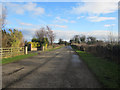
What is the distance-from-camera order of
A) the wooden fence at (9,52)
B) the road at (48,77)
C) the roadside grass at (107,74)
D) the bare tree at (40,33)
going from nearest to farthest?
the road at (48,77), the roadside grass at (107,74), the wooden fence at (9,52), the bare tree at (40,33)

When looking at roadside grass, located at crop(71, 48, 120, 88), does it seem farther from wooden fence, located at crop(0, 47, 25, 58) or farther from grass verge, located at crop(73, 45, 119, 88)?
wooden fence, located at crop(0, 47, 25, 58)

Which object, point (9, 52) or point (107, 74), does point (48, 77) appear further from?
point (9, 52)

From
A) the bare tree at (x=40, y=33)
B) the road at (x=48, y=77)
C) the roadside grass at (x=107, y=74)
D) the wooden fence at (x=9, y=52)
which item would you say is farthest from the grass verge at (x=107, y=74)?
the bare tree at (x=40, y=33)

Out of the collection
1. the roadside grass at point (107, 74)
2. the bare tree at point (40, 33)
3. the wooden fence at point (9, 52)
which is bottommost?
the roadside grass at point (107, 74)

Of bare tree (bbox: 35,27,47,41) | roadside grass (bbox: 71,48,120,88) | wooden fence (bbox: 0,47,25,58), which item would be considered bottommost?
roadside grass (bbox: 71,48,120,88)

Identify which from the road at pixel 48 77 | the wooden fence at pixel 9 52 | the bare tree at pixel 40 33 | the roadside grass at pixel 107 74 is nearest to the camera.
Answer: the road at pixel 48 77

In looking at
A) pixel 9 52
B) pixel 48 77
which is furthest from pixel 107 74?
pixel 9 52

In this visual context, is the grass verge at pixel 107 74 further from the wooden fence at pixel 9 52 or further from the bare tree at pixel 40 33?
the bare tree at pixel 40 33

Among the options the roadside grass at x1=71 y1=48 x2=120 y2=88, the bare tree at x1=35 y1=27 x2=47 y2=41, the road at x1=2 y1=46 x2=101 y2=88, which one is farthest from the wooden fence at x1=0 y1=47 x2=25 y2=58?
the bare tree at x1=35 y1=27 x2=47 y2=41

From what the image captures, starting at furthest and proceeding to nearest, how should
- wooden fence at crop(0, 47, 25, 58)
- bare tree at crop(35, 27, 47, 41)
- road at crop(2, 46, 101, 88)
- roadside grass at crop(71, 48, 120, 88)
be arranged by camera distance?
bare tree at crop(35, 27, 47, 41) → wooden fence at crop(0, 47, 25, 58) → roadside grass at crop(71, 48, 120, 88) → road at crop(2, 46, 101, 88)

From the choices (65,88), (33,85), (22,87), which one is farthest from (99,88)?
(22,87)

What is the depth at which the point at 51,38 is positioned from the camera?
204 feet

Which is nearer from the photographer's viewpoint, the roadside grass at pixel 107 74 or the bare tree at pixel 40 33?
the roadside grass at pixel 107 74

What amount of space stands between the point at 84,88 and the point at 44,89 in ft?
5.61
